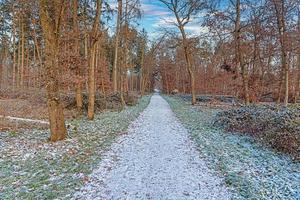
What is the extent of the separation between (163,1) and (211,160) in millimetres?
18971

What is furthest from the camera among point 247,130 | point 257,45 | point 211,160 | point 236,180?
point 257,45

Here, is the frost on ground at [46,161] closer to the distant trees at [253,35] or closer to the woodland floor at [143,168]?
the woodland floor at [143,168]

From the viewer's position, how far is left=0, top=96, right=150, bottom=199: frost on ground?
4.64m

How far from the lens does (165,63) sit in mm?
57656

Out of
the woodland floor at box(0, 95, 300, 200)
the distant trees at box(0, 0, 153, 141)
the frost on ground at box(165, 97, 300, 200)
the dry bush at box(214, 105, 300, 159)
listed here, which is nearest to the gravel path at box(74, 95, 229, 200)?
the woodland floor at box(0, 95, 300, 200)

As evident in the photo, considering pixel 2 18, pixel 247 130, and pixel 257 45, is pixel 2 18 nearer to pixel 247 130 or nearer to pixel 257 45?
pixel 257 45

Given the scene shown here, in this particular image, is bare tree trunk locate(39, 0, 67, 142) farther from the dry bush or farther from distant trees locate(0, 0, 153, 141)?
the dry bush

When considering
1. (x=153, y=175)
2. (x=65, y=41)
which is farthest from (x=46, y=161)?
(x=65, y=41)

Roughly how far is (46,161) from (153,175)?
8.91 feet

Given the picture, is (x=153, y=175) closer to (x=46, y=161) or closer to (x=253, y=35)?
(x=46, y=161)

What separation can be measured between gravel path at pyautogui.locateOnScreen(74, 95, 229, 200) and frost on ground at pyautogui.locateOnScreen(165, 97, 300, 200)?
33cm

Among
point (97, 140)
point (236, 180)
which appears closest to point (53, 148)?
point (97, 140)

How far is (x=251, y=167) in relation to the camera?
19.5 ft

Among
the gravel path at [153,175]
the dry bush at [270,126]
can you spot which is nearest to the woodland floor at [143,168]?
the gravel path at [153,175]
